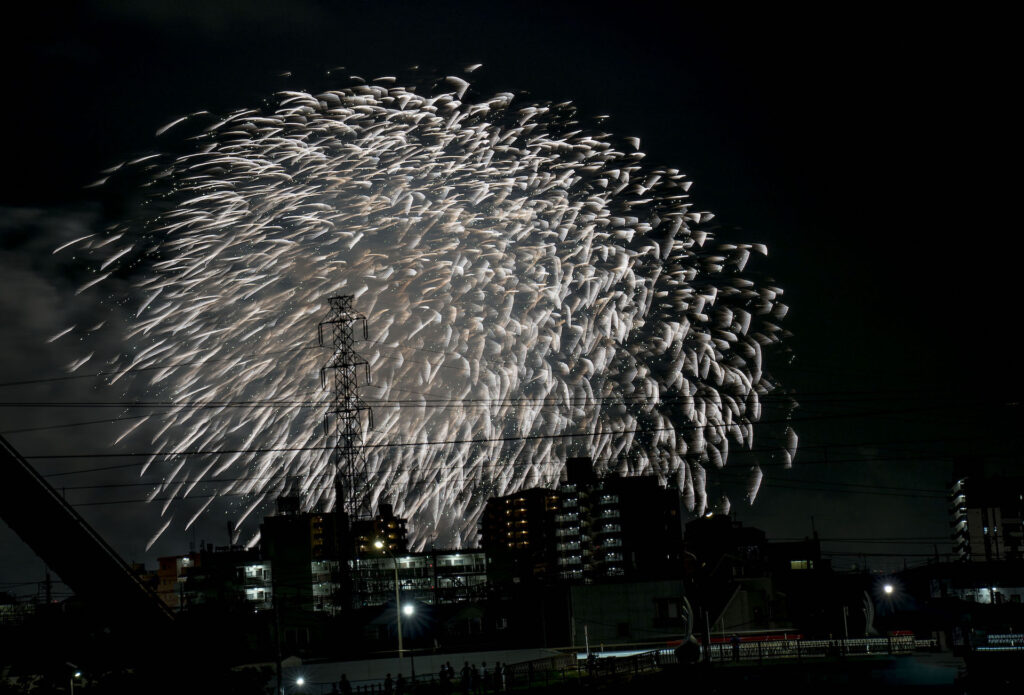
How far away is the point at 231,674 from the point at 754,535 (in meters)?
125

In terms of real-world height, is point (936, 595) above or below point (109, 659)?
below

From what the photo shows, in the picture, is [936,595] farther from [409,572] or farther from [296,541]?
[296,541]

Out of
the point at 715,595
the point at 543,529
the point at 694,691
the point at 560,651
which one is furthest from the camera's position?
the point at 543,529

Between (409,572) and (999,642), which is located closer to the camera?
(999,642)

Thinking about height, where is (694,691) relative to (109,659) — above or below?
below

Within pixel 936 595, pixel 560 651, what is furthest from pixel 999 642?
pixel 936 595

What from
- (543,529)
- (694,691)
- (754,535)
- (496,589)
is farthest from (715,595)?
(543,529)

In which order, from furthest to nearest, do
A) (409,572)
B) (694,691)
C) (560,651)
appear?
(409,572)
(560,651)
(694,691)

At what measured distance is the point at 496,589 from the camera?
10894 cm

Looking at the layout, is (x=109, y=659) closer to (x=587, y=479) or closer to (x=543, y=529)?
(x=587, y=479)

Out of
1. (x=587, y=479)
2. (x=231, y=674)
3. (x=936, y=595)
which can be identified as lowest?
(x=936, y=595)

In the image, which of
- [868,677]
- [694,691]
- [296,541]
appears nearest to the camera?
[694,691]

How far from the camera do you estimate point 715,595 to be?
7006 centimetres

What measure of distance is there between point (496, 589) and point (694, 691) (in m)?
72.3
